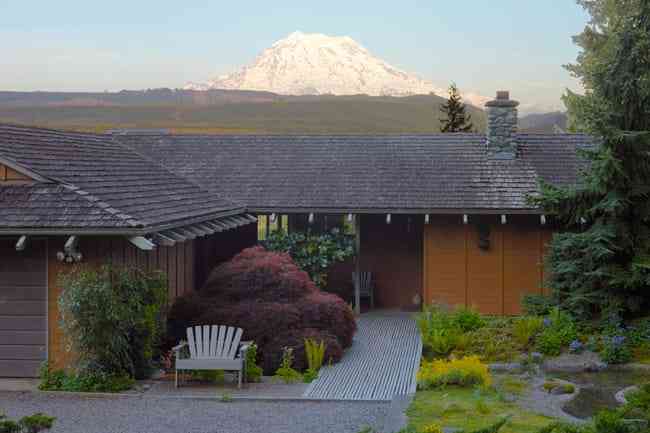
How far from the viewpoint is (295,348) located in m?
14.5

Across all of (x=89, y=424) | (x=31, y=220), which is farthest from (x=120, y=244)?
(x=89, y=424)

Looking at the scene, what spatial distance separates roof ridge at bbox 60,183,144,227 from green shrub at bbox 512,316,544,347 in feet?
23.0

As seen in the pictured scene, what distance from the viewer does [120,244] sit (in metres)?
14.2

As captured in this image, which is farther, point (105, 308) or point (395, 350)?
point (395, 350)

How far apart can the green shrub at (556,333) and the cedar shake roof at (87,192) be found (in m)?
6.76

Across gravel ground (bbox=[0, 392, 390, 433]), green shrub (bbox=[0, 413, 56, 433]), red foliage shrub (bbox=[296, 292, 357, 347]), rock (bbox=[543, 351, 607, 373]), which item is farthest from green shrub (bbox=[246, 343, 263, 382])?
green shrub (bbox=[0, 413, 56, 433])

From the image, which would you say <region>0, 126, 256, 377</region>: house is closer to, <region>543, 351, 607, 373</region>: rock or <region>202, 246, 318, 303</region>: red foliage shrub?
<region>202, 246, 318, 303</region>: red foliage shrub

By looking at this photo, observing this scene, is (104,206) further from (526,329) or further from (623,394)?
(623,394)

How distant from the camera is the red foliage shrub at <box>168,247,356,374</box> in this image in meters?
14.7

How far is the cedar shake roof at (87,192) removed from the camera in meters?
13.8

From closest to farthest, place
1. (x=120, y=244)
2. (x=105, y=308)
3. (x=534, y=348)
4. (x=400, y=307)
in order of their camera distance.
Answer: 1. (x=105, y=308)
2. (x=120, y=244)
3. (x=534, y=348)
4. (x=400, y=307)

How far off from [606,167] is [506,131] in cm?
675

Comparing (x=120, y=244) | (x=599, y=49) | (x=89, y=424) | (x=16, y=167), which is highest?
(x=599, y=49)

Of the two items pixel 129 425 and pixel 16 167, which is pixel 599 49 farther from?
pixel 129 425
